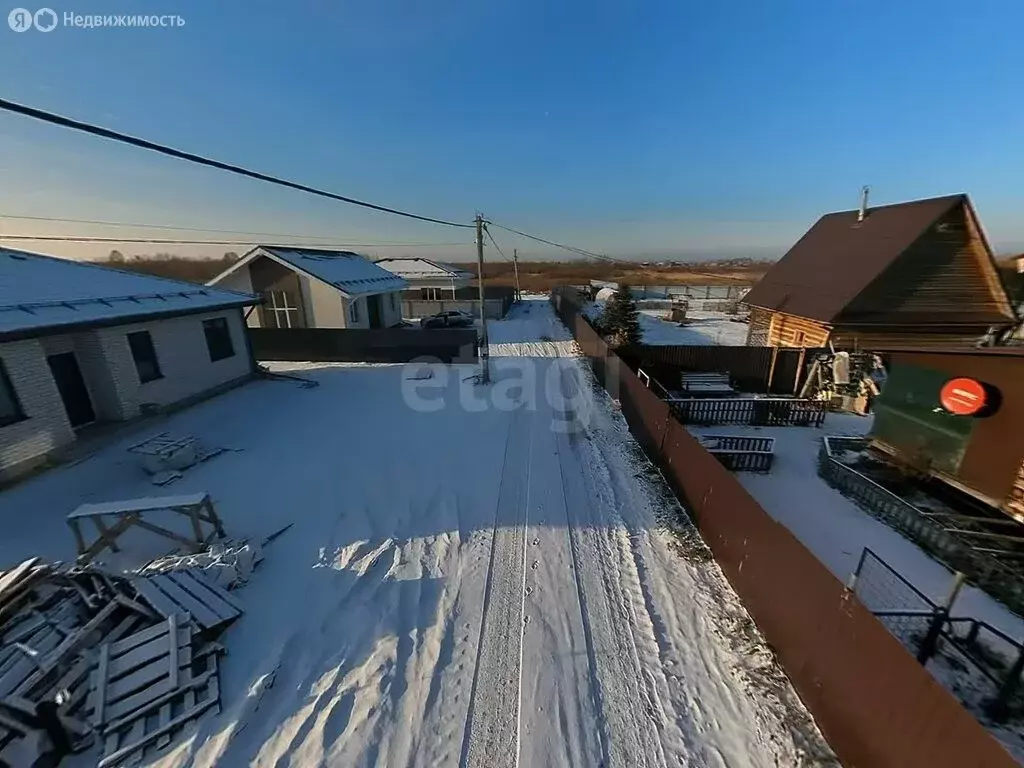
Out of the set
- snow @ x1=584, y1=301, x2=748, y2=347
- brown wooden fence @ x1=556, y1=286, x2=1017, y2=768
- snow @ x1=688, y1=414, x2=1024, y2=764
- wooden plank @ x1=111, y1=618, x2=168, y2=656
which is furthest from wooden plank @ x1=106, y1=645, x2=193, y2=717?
snow @ x1=584, y1=301, x2=748, y2=347

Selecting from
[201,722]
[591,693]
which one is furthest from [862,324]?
[201,722]

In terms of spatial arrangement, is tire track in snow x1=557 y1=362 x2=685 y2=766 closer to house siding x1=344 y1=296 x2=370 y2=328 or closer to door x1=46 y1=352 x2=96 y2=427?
door x1=46 y1=352 x2=96 y2=427

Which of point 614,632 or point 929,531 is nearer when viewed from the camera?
point 614,632

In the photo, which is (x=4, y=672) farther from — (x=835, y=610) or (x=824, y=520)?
(x=824, y=520)

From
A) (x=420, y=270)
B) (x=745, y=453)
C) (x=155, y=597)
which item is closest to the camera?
(x=155, y=597)

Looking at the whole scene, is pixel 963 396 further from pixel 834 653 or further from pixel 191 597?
pixel 191 597

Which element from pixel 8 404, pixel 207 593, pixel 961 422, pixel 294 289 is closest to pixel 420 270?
pixel 294 289
